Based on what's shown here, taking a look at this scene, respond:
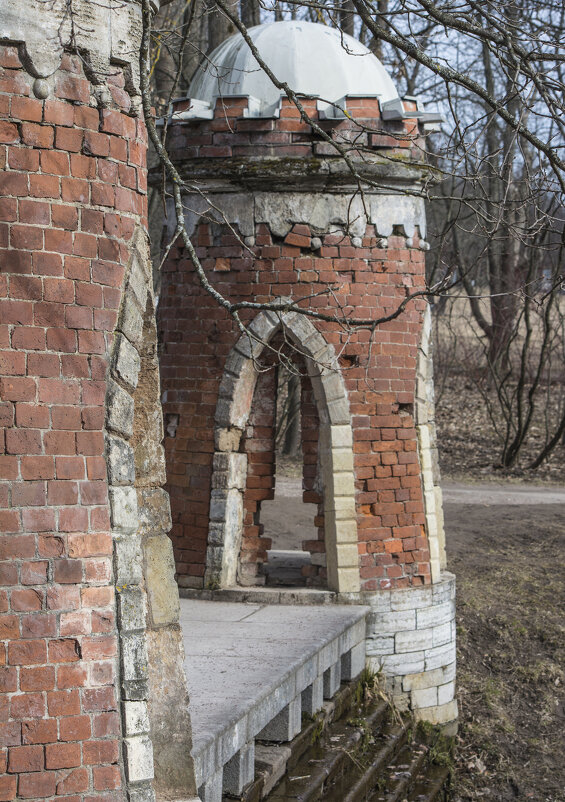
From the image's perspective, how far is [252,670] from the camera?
5996mm

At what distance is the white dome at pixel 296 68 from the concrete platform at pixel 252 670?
3.79 metres

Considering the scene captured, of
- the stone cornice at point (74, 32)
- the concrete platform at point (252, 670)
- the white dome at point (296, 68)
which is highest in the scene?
the white dome at point (296, 68)

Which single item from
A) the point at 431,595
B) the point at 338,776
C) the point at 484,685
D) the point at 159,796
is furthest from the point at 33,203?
the point at 484,685

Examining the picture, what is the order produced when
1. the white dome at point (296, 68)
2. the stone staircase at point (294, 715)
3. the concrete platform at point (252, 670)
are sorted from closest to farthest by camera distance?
1. the concrete platform at point (252, 670)
2. the stone staircase at point (294, 715)
3. the white dome at point (296, 68)

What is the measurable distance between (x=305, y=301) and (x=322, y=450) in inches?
46.0

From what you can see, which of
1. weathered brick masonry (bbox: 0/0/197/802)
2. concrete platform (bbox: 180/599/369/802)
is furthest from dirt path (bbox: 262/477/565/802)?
weathered brick masonry (bbox: 0/0/197/802)

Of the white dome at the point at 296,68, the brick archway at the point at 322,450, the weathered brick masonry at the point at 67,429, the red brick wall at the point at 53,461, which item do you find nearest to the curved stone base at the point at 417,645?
the brick archway at the point at 322,450

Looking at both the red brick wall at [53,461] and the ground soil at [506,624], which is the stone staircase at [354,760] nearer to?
the ground soil at [506,624]

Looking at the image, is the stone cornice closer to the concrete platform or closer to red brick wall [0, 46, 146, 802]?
red brick wall [0, 46, 146, 802]

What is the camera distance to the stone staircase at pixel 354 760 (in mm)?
5977

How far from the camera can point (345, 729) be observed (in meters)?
7.18

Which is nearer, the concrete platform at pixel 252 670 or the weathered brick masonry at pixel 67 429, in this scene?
the weathered brick masonry at pixel 67 429

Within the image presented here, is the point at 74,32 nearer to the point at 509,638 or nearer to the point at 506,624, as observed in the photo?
the point at 509,638

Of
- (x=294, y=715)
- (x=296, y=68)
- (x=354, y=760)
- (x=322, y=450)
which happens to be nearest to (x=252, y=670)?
(x=294, y=715)
